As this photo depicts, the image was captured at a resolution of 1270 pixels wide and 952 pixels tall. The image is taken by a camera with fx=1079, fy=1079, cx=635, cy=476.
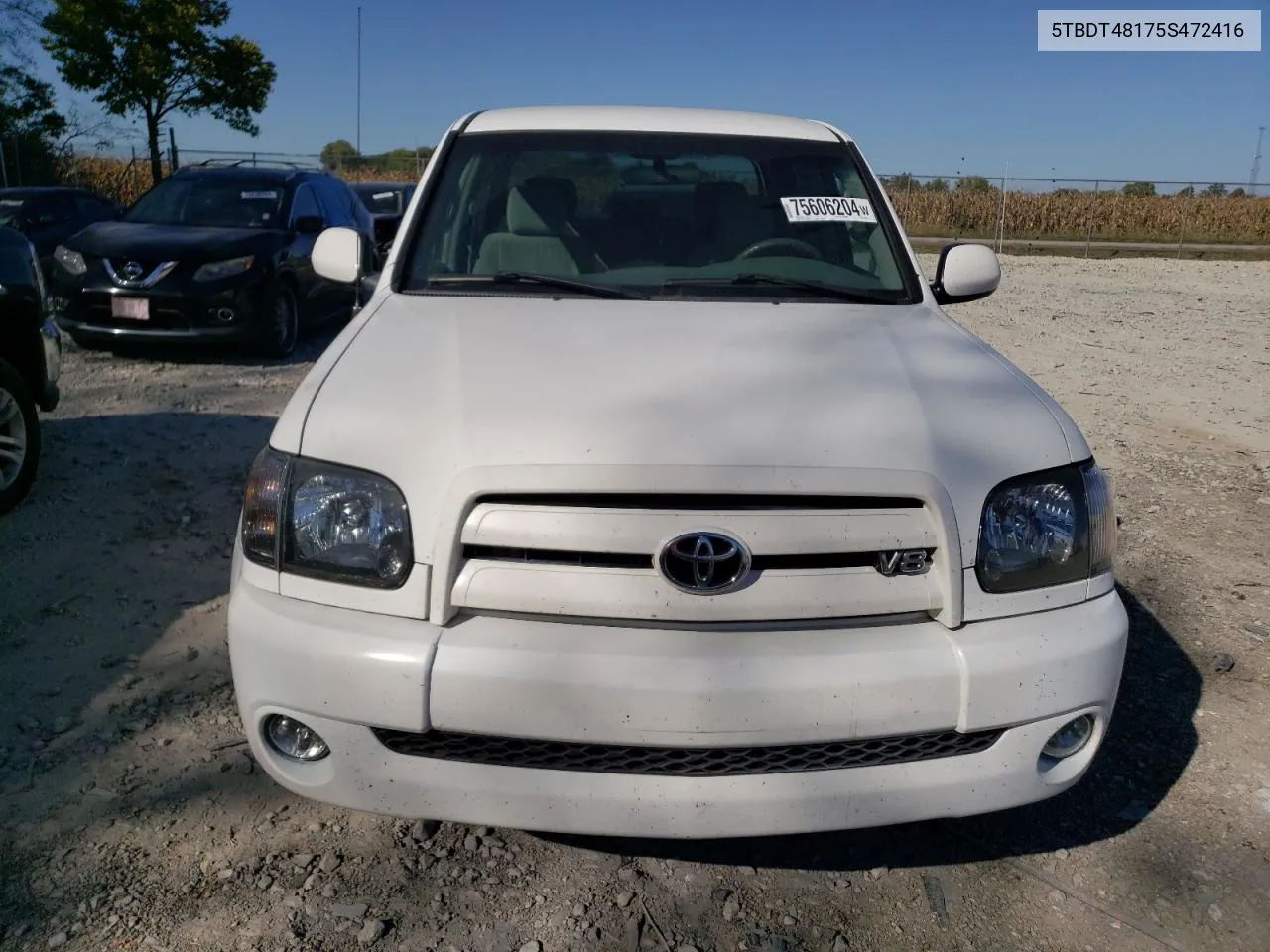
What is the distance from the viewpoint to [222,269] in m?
8.17

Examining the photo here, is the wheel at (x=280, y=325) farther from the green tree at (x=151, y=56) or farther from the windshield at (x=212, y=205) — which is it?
the green tree at (x=151, y=56)

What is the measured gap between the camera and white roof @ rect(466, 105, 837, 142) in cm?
373

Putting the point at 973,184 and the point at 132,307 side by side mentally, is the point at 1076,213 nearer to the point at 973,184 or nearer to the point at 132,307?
the point at 973,184

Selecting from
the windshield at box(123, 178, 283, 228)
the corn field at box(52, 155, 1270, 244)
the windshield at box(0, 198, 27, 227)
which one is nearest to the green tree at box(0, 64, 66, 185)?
the corn field at box(52, 155, 1270, 244)

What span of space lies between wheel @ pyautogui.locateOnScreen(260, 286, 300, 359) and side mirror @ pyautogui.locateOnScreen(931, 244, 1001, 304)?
6131 mm

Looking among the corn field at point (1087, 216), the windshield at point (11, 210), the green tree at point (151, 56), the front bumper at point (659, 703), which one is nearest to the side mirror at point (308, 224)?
the windshield at point (11, 210)

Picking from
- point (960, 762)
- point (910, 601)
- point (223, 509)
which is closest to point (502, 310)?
point (910, 601)

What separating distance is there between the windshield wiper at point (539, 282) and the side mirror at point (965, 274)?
1136mm

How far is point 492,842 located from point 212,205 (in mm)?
7891

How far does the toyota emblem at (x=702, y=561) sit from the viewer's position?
208 cm

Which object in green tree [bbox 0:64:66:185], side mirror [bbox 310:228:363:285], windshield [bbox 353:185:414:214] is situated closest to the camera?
side mirror [bbox 310:228:363:285]

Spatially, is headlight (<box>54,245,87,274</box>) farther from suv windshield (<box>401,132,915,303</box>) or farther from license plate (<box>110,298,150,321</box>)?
suv windshield (<box>401,132,915,303</box>)

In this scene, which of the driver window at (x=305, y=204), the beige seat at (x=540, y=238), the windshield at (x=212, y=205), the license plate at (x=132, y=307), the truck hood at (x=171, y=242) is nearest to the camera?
the beige seat at (x=540, y=238)

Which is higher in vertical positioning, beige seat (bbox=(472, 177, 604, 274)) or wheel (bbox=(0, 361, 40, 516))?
beige seat (bbox=(472, 177, 604, 274))
